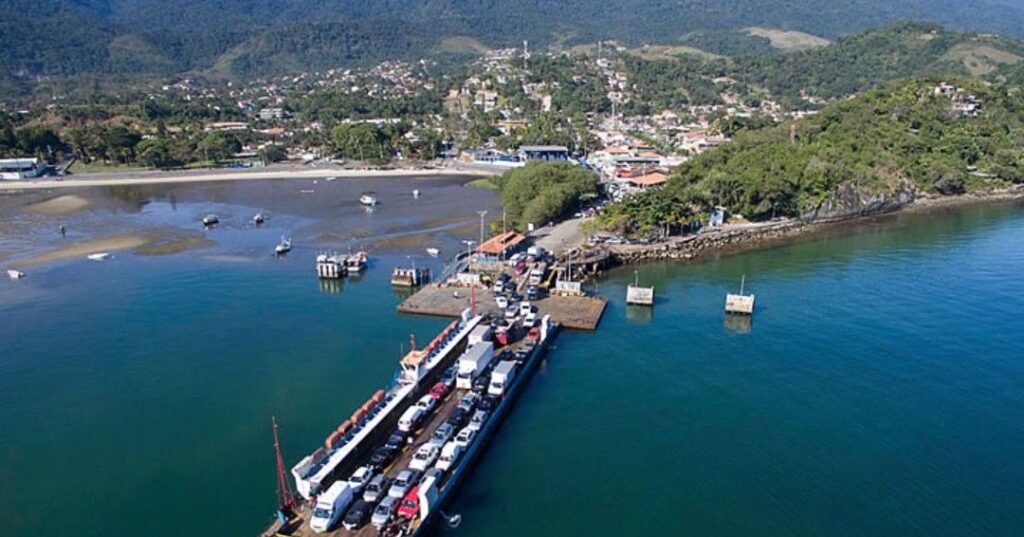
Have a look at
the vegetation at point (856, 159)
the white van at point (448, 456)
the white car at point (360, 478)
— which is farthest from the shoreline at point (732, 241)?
the white car at point (360, 478)

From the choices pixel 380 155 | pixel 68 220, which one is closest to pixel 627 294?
pixel 68 220

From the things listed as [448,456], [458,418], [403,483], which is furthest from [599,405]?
[403,483]

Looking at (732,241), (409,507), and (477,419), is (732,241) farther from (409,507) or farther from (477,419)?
(409,507)

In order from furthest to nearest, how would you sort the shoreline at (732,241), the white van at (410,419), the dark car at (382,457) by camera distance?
the shoreline at (732,241), the white van at (410,419), the dark car at (382,457)

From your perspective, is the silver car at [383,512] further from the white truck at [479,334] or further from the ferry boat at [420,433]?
the white truck at [479,334]

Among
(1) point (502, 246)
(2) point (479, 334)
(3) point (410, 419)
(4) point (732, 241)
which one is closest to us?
(3) point (410, 419)

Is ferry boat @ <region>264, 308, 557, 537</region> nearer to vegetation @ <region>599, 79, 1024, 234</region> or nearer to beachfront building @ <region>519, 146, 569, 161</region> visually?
vegetation @ <region>599, 79, 1024, 234</region>
